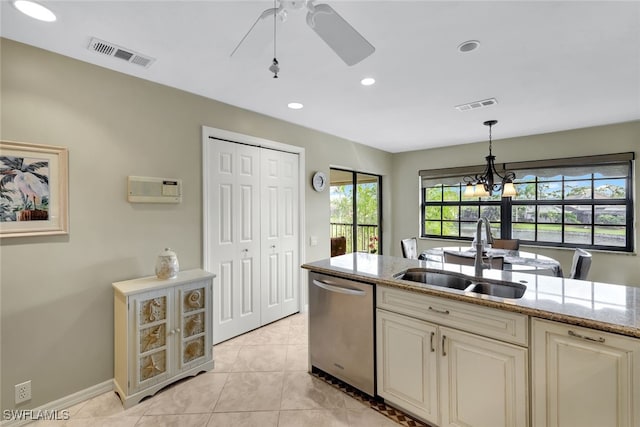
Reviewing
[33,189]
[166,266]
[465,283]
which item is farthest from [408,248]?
[33,189]

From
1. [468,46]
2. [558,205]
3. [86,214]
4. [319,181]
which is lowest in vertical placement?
[86,214]

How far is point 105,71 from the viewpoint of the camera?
228 cm

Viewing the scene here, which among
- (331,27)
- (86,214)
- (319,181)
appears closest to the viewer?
(331,27)

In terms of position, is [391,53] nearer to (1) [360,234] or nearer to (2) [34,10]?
(2) [34,10]

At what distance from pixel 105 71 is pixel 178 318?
2.00 meters

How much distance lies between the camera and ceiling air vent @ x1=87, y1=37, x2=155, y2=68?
1.96 meters

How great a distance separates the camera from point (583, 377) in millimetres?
1323

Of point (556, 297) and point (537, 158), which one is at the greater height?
point (537, 158)

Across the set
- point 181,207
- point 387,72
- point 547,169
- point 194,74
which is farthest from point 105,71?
point 547,169

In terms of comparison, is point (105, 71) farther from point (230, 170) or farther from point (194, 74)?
point (230, 170)

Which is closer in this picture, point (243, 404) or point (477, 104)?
point (243, 404)

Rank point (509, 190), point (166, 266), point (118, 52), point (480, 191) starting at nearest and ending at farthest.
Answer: point (118, 52) → point (166, 266) → point (509, 190) → point (480, 191)

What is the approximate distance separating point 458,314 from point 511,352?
29cm

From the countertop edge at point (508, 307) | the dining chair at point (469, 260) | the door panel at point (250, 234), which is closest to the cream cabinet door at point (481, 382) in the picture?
the countertop edge at point (508, 307)
